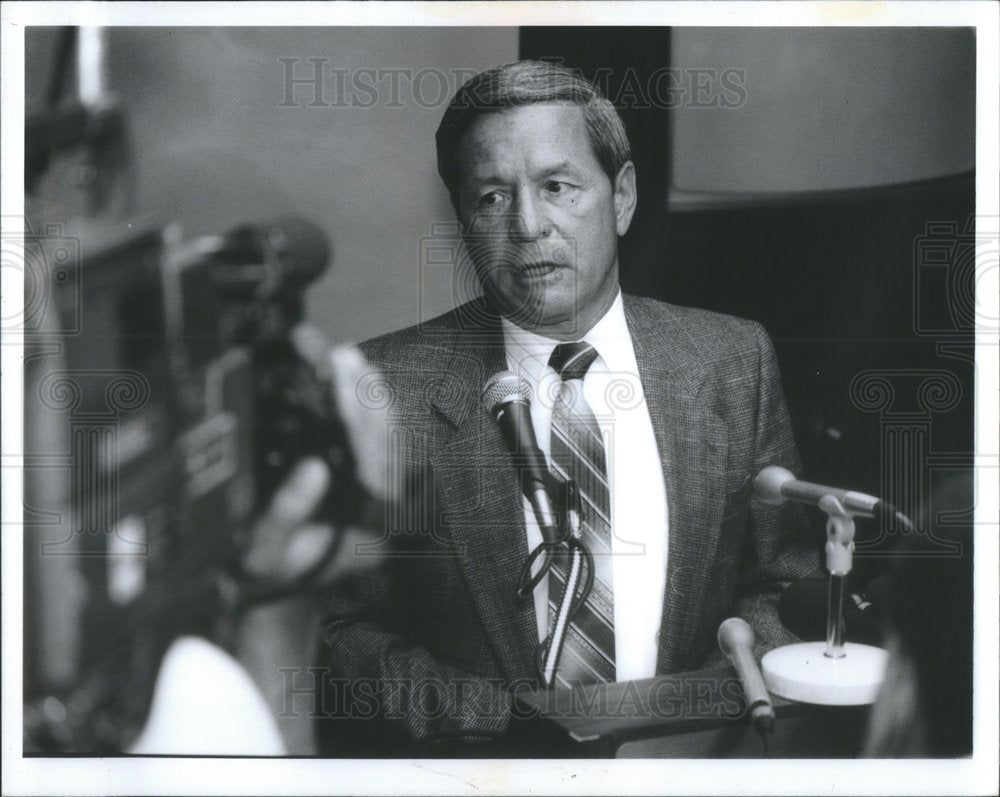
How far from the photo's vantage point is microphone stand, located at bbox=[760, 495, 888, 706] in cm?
270

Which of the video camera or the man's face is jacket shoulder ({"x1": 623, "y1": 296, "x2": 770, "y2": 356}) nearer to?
the man's face

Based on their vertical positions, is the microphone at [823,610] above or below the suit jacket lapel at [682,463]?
below

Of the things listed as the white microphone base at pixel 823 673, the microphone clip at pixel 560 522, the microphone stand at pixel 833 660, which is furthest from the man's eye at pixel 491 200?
the white microphone base at pixel 823 673

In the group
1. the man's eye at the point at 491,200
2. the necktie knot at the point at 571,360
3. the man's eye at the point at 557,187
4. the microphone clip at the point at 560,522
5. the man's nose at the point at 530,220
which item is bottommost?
the microphone clip at the point at 560,522

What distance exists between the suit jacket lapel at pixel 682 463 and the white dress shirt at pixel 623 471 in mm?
21

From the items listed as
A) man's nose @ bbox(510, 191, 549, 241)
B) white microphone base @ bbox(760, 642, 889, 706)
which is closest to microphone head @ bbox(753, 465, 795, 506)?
white microphone base @ bbox(760, 642, 889, 706)

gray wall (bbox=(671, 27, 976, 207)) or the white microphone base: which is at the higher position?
gray wall (bbox=(671, 27, 976, 207))

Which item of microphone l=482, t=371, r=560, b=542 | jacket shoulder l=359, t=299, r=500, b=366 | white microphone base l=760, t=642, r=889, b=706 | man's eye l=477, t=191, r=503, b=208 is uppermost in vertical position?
man's eye l=477, t=191, r=503, b=208

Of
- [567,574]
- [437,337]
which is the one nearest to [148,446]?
[437,337]

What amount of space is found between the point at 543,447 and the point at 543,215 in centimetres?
58

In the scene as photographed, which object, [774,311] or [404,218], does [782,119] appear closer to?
[774,311]

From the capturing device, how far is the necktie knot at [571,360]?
273 centimetres

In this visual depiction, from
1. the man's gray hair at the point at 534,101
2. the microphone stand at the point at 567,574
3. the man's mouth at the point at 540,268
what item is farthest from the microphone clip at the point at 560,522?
the man's gray hair at the point at 534,101

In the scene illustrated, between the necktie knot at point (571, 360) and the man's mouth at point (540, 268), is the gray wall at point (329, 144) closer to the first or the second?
the man's mouth at point (540, 268)
